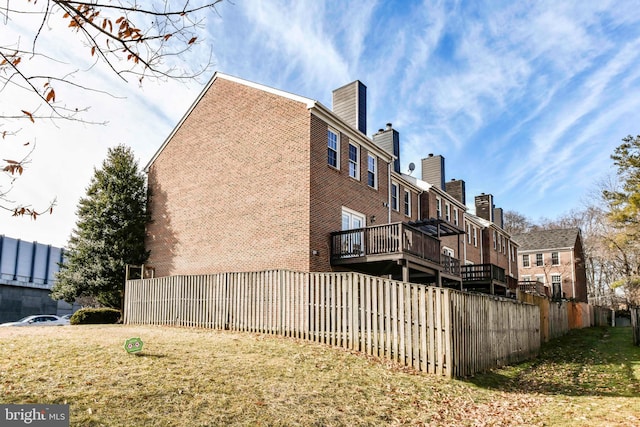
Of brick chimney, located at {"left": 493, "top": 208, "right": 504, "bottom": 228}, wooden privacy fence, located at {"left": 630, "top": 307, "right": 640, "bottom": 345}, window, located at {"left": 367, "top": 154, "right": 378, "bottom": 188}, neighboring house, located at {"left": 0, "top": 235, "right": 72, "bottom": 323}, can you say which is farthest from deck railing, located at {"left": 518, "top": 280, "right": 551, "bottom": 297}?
neighboring house, located at {"left": 0, "top": 235, "right": 72, "bottom": 323}

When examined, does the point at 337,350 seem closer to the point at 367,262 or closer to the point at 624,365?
the point at 367,262

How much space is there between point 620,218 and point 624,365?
14.4 metres

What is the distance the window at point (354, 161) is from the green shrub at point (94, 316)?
12.5 metres

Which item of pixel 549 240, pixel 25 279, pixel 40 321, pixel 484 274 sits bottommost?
pixel 40 321

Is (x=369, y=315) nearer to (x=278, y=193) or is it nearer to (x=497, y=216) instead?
(x=278, y=193)

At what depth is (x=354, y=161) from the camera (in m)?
21.2

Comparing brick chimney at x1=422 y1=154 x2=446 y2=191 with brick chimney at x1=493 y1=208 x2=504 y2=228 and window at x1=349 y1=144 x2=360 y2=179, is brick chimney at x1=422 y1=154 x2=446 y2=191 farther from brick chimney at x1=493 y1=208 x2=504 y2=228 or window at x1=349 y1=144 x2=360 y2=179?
brick chimney at x1=493 y1=208 x2=504 y2=228

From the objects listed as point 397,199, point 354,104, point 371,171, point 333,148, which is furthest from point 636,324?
point 354,104

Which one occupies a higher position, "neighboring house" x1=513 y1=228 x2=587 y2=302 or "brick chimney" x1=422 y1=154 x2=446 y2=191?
"brick chimney" x1=422 y1=154 x2=446 y2=191

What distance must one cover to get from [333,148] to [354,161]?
1698 millimetres

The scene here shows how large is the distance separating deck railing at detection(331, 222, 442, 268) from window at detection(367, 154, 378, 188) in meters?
4.38

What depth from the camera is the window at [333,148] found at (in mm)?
19545

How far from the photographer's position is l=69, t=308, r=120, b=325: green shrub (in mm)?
20125

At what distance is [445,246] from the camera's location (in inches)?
1191
